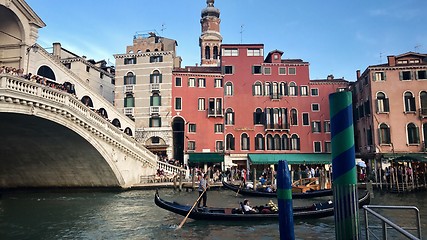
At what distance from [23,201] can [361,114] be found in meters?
22.9

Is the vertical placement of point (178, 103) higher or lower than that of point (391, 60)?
lower

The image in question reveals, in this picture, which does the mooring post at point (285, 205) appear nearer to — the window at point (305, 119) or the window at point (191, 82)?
the window at point (191, 82)

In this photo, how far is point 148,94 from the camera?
89.0ft

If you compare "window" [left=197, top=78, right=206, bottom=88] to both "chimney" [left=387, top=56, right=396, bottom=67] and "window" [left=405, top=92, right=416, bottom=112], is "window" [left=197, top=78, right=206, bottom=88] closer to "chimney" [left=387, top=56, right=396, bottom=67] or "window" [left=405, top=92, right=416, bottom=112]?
"chimney" [left=387, top=56, right=396, bottom=67]

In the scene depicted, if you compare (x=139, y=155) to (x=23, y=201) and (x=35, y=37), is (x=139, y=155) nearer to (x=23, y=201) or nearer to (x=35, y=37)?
(x=23, y=201)

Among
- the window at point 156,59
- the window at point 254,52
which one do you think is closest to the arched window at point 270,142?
the window at point 254,52

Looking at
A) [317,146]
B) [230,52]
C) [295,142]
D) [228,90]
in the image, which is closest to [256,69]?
[230,52]

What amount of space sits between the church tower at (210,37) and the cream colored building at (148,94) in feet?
53.3

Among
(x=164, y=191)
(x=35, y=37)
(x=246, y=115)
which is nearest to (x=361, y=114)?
(x=246, y=115)

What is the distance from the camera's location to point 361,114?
85.6ft

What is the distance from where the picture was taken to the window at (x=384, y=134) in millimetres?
23500

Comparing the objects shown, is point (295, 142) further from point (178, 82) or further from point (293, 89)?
point (178, 82)

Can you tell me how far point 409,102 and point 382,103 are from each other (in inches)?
70.4

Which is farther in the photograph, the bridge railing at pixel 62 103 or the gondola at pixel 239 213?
the bridge railing at pixel 62 103
